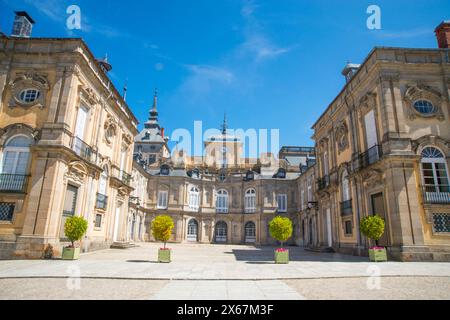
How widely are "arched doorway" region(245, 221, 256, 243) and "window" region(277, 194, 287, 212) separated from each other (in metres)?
4.42

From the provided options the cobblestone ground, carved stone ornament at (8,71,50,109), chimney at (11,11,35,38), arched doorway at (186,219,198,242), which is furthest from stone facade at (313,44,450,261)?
arched doorway at (186,219,198,242)

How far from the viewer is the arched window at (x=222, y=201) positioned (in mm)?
40000

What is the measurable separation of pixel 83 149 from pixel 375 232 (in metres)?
16.1

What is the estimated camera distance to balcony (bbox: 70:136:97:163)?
15.0 m

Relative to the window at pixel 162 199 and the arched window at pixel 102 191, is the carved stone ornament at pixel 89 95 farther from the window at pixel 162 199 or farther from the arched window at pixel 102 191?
the window at pixel 162 199

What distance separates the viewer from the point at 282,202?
125ft

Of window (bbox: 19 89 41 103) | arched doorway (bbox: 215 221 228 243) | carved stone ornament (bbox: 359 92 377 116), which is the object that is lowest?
arched doorway (bbox: 215 221 228 243)

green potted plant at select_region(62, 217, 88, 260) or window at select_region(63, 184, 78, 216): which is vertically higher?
window at select_region(63, 184, 78, 216)

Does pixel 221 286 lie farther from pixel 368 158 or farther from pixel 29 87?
pixel 29 87

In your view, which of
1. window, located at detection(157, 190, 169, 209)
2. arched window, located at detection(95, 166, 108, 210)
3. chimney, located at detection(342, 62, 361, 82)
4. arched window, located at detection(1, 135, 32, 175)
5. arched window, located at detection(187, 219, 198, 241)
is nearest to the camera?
arched window, located at detection(1, 135, 32, 175)

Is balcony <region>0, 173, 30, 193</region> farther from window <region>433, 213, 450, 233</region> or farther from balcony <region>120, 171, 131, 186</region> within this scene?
window <region>433, 213, 450, 233</region>

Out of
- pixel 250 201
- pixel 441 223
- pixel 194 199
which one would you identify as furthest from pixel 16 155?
pixel 250 201
